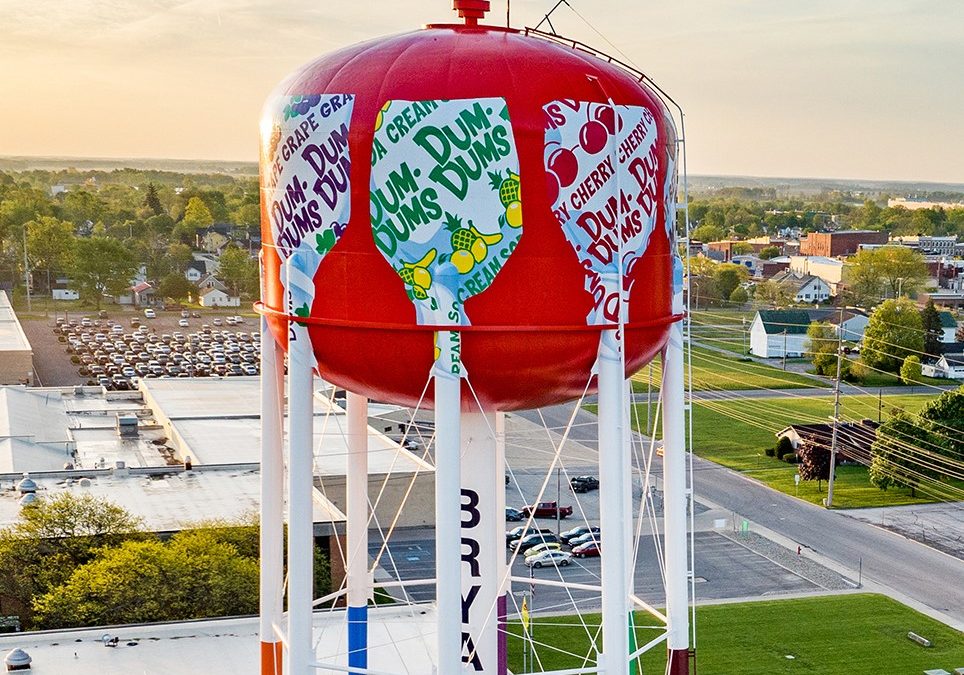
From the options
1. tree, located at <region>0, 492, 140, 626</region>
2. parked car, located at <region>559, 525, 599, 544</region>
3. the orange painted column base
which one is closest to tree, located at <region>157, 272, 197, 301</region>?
parked car, located at <region>559, 525, 599, 544</region>

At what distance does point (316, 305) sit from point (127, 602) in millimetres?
17566

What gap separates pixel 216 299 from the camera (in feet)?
328

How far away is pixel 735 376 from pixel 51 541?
4628cm

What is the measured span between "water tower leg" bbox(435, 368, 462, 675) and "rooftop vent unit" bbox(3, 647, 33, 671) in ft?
43.7

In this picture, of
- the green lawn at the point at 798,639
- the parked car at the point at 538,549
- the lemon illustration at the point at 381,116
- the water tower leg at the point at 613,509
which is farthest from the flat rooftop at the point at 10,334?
the water tower leg at the point at 613,509

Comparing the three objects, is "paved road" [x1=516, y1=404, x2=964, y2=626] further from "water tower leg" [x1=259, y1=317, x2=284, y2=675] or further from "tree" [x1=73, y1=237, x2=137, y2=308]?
"tree" [x1=73, y1=237, x2=137, y2=308]

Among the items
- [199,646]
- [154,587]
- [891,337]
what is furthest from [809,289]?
[199,646]

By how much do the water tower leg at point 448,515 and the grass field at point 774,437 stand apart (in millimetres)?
33808

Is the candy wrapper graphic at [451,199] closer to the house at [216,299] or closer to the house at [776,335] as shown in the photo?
the house at [776,335]

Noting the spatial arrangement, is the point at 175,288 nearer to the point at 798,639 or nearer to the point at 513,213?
the point at 798,639

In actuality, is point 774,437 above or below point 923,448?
below

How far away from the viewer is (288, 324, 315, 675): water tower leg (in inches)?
473

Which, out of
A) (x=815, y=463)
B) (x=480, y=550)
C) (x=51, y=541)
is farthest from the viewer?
(x=815, y=463)

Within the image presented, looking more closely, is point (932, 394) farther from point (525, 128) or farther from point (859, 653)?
point (525, 128)
